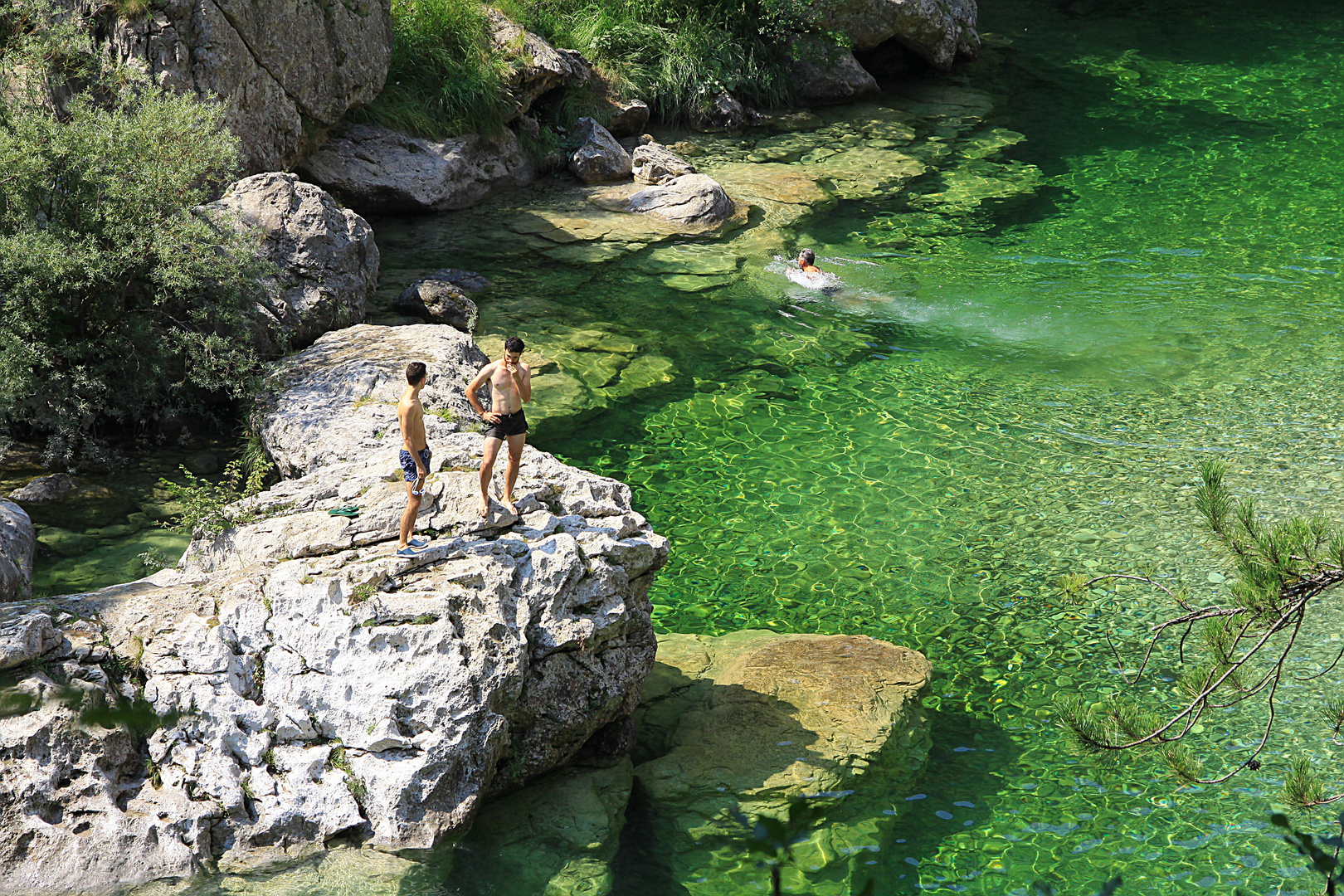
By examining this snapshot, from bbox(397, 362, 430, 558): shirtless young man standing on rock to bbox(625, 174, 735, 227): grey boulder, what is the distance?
7.67 meters

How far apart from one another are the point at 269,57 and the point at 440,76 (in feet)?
10.8

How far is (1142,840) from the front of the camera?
519 centimetres

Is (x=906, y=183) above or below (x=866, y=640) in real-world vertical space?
above

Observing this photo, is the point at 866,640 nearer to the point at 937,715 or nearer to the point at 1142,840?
the point at 937,715

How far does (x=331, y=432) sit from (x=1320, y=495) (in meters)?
7.03

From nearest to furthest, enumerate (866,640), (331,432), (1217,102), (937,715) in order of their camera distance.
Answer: (937,715)
(866,640)
(331,432)
(1217,102)

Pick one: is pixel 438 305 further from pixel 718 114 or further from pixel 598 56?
pixel 718 114

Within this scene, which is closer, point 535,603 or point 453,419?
point 535,603

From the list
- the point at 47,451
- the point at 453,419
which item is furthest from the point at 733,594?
the point at 47,451

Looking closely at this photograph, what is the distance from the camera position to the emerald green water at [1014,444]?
5.45 metres

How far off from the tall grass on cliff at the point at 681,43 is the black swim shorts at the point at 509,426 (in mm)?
10834

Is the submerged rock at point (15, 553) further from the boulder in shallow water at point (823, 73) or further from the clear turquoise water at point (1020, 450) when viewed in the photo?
the boulder in shallow water at point (823, 73)

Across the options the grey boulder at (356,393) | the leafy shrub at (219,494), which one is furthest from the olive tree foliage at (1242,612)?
the leafy shrub at (219,494)

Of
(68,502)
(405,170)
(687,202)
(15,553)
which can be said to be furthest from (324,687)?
(687,202)
